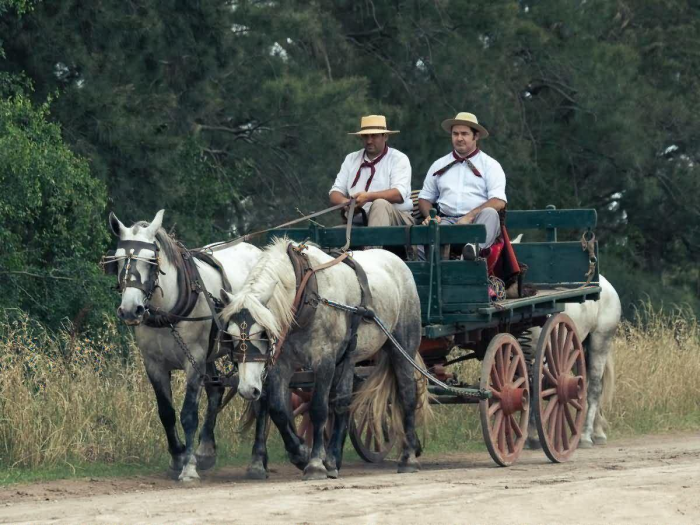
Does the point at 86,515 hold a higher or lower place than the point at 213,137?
lower

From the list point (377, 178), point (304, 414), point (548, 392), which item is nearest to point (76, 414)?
point (304, 414)

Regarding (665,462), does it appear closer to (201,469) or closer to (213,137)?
(201,469)

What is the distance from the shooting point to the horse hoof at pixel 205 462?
967 centimetres

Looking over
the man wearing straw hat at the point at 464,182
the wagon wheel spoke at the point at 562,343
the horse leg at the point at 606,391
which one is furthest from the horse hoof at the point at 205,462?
the horse leg at the point at 606,391

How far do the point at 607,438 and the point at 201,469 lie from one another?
4669mm

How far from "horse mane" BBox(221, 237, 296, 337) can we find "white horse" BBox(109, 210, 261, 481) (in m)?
0.69

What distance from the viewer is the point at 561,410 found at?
10.8 m

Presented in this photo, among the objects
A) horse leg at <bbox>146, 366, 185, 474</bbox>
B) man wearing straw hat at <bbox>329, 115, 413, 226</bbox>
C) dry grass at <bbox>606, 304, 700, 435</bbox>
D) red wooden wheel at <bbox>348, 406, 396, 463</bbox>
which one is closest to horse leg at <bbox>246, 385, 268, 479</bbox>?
horse leg at <bbox>146, 366, 185, 474</bbox>

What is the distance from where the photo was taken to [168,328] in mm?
9070

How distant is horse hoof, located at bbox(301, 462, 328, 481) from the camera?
28.4 ft

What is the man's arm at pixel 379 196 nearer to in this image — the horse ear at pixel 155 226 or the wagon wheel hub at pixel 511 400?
the wagon wheel hub at pixel 511 400

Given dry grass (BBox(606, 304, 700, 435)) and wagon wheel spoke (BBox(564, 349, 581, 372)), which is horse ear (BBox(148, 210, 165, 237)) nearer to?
wagon wheel spoke (BBox(564, 349, 581, 372))

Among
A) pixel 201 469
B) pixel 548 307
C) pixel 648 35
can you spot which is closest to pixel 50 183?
pixel 201 469

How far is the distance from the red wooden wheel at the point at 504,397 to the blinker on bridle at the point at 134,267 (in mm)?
2586
